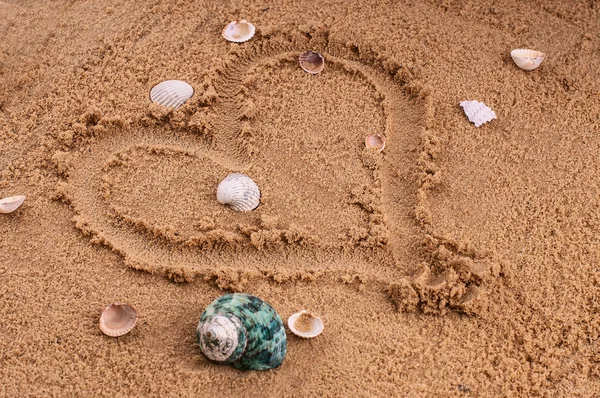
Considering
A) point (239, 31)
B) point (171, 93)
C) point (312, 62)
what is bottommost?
point (171, 93)

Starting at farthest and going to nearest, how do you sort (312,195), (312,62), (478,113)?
1. (312,62)
2. (478,113)
3. (312,195)

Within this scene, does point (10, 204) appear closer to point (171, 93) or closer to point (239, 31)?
point (171, 93)

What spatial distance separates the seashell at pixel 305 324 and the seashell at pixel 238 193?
71cm

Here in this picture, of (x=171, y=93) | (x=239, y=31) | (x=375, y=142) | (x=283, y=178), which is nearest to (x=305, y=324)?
(x=283, y=178)

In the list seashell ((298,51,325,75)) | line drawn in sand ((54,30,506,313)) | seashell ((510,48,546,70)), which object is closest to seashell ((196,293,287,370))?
line drawn in sand ((54,30,506,313))

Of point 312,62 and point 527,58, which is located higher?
point 527,58

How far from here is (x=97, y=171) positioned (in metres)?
3.58

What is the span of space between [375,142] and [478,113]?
0.69 m

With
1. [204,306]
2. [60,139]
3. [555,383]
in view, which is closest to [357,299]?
[204,306]

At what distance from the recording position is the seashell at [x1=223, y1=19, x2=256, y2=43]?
13.6 feet

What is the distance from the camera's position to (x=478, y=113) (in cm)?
384

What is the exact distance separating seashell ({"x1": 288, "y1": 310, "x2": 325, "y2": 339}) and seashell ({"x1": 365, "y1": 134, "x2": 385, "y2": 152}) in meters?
1.18

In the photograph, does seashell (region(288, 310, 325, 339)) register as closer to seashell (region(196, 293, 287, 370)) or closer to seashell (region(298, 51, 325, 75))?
seashell (region(196, 293, 287, 370))

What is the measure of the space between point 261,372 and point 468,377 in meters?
0.98
